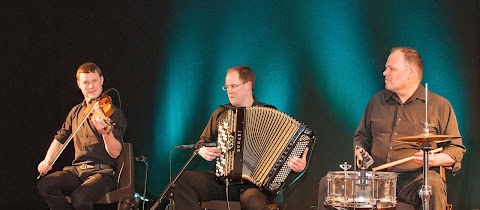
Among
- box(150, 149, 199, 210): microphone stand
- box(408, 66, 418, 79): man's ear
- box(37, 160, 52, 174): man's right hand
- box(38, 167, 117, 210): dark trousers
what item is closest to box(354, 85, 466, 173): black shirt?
box(408, 66, 418, 79): man's ear

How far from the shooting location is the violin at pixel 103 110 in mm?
5297

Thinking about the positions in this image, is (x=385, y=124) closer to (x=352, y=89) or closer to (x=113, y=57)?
(x=352, y=89)

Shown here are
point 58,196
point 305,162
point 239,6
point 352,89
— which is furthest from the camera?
point 239,6

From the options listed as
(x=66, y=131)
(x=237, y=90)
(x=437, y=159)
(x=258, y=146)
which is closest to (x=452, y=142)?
(x=437, y=159)

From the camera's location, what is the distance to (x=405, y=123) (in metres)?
5.10

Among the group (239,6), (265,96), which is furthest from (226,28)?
(265,96)

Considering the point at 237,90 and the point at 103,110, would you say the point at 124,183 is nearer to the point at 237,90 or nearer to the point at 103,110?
the point at 103,110

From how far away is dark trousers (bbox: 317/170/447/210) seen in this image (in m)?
4.63

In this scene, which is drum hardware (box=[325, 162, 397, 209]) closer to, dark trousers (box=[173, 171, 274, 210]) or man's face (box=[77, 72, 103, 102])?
dark trousers (box=[173, 171, 274, 210])

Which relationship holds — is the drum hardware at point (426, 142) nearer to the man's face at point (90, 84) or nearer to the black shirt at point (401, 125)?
the black shirt at point (401, 125)

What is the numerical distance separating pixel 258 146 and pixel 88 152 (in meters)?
1.50

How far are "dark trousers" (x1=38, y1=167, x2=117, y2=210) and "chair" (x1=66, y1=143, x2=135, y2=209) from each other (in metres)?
0.06

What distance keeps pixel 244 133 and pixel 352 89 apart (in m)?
1.41

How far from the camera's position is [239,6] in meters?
6.49
